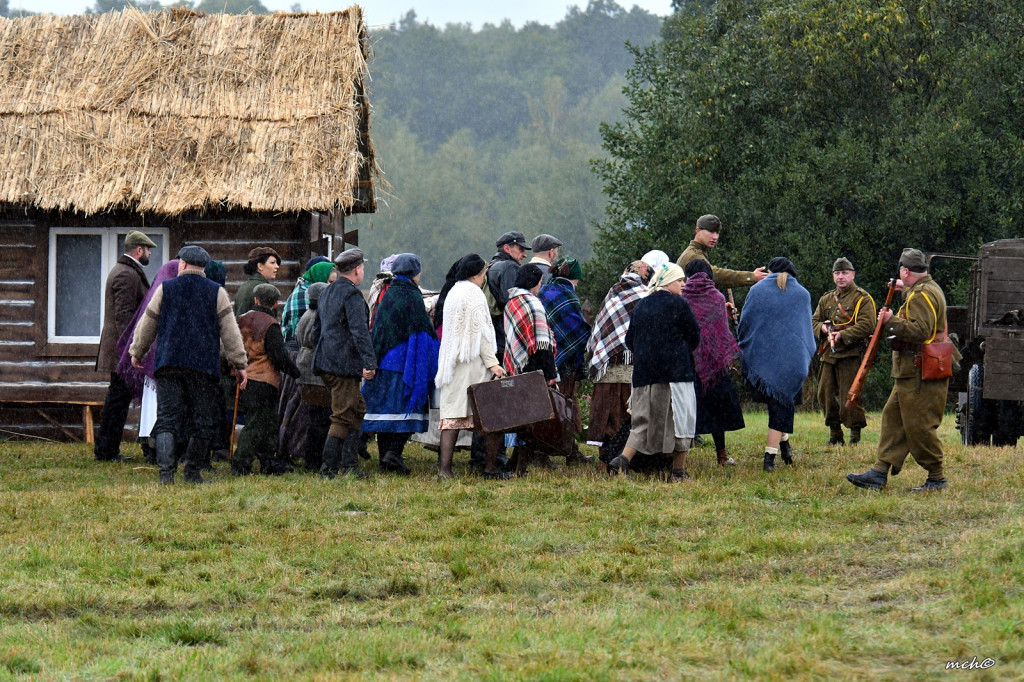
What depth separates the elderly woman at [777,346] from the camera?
10891 mm

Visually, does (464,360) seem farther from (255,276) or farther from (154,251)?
(154,251)

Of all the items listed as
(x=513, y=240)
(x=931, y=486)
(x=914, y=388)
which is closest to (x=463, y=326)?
(x=513, y=240)

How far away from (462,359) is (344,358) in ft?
3.12

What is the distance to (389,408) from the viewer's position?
10.6 metres

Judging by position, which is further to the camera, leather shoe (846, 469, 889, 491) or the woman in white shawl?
the woman in white shawl

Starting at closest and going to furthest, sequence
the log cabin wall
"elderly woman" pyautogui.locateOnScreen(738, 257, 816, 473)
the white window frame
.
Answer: "elderly woman" pyautogui.locateOnScreen(738, 257, 816, 473), the log cabin wall, the white window frame

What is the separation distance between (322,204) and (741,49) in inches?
539

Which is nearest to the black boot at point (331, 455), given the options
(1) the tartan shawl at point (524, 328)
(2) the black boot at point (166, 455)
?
(2) the black boot at point (166, 455)

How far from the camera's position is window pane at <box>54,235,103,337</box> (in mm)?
14461

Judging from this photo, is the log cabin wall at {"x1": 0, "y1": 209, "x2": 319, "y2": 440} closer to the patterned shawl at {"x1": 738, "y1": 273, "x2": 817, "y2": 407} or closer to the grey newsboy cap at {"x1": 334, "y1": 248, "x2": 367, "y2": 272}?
the grey newsboy cap at {"x1": 334, "y1": 248, "x2": 367, "y2": 272}

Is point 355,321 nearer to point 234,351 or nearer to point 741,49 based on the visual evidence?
point 234,351

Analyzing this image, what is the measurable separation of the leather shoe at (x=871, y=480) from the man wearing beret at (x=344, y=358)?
3.84 meters

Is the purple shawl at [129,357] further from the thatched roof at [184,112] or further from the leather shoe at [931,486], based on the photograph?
the leather shoe at [931,486]

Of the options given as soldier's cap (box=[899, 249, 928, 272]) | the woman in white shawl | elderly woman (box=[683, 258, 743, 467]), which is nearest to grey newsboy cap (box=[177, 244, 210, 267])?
the woman in white shawl
